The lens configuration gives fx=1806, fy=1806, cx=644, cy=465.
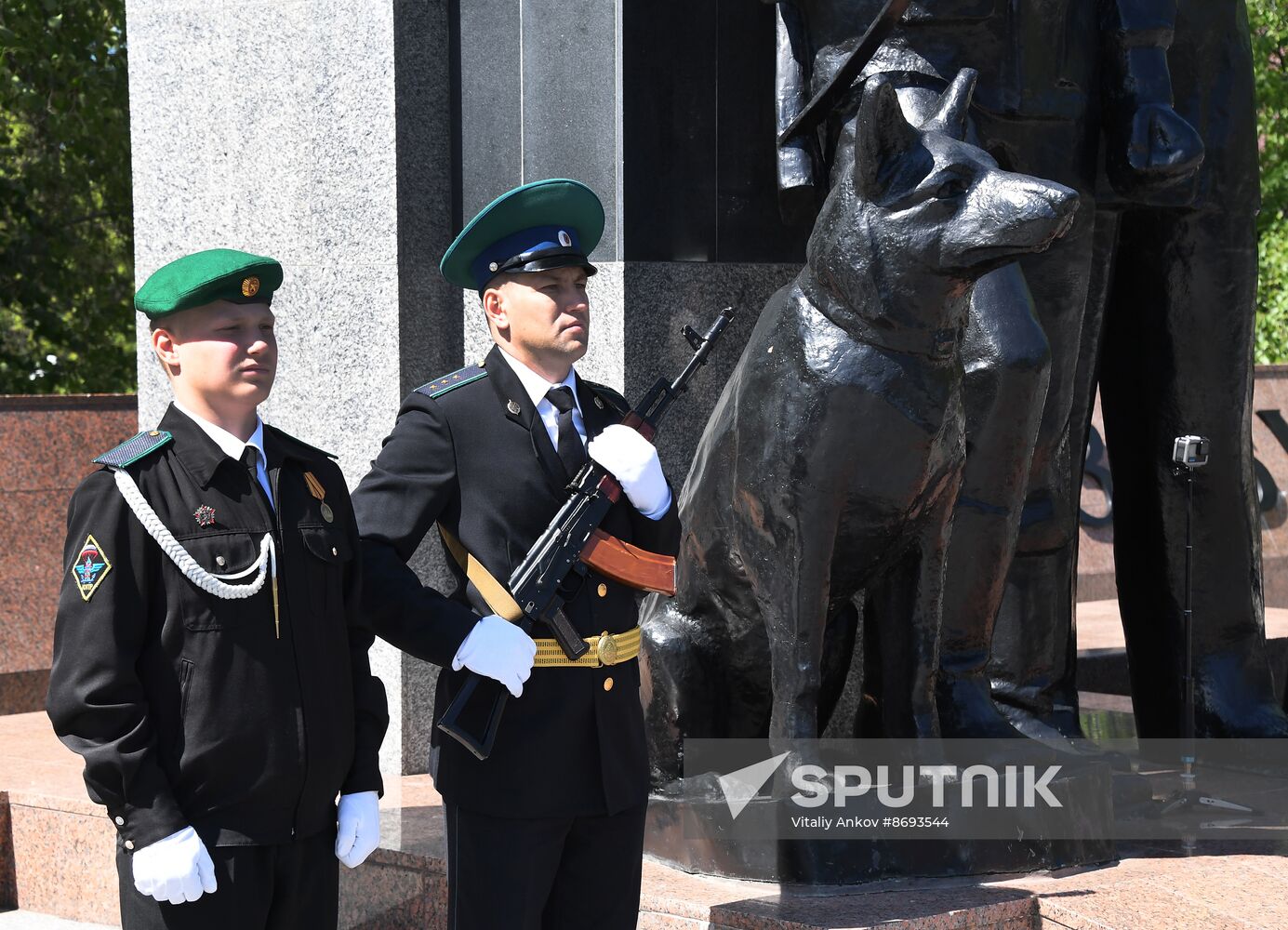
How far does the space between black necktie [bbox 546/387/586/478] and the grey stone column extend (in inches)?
101

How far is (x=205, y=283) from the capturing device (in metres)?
3.29

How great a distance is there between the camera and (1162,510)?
237 inches

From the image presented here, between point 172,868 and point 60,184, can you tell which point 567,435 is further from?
point 60,184

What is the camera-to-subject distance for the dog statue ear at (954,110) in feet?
14.1

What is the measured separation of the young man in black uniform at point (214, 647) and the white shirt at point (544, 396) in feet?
1.64

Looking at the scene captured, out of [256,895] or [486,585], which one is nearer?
[256,895]

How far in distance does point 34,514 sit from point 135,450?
6407 mm

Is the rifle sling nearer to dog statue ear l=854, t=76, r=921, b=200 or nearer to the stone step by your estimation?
dog statue ear l=854, t=76, r=921, b=200

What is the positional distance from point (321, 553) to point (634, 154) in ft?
9.41

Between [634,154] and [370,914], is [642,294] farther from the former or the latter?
[370,914]

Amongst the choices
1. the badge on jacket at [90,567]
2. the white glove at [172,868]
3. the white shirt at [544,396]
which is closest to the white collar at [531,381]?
the white shirt at [544,396]

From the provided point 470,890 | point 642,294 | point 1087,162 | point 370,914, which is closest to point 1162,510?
point 1087,162
